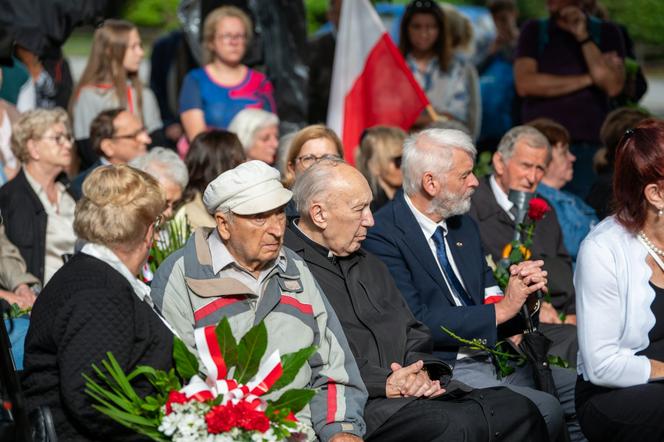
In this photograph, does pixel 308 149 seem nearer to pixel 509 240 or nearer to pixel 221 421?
pixel 509 240

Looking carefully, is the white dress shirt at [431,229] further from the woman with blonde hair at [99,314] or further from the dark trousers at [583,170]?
the dark trousers at [583,170]

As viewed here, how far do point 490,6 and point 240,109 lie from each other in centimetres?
446

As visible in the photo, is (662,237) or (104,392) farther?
(662,237)

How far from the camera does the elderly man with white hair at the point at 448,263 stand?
5934mm

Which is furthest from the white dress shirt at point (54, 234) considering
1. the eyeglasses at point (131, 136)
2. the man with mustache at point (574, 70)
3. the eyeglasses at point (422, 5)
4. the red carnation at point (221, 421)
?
the man with mustache at point (574, 70)

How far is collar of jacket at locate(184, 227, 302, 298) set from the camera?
4930 millimetres

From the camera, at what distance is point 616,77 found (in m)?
9.90

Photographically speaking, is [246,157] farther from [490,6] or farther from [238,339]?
[490,6]

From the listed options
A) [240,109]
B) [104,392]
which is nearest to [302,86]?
[240,109]

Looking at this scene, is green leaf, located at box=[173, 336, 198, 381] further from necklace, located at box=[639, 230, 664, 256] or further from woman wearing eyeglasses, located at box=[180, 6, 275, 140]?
woman wearing eyeglasses, located at box=[180, 6, 275, 140]

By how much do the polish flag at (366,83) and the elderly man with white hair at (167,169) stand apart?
195cm

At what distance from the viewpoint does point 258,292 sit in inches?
200

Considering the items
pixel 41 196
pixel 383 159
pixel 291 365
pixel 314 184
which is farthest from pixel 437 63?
pixel 291 365

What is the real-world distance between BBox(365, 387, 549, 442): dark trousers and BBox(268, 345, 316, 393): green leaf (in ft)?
2.86
